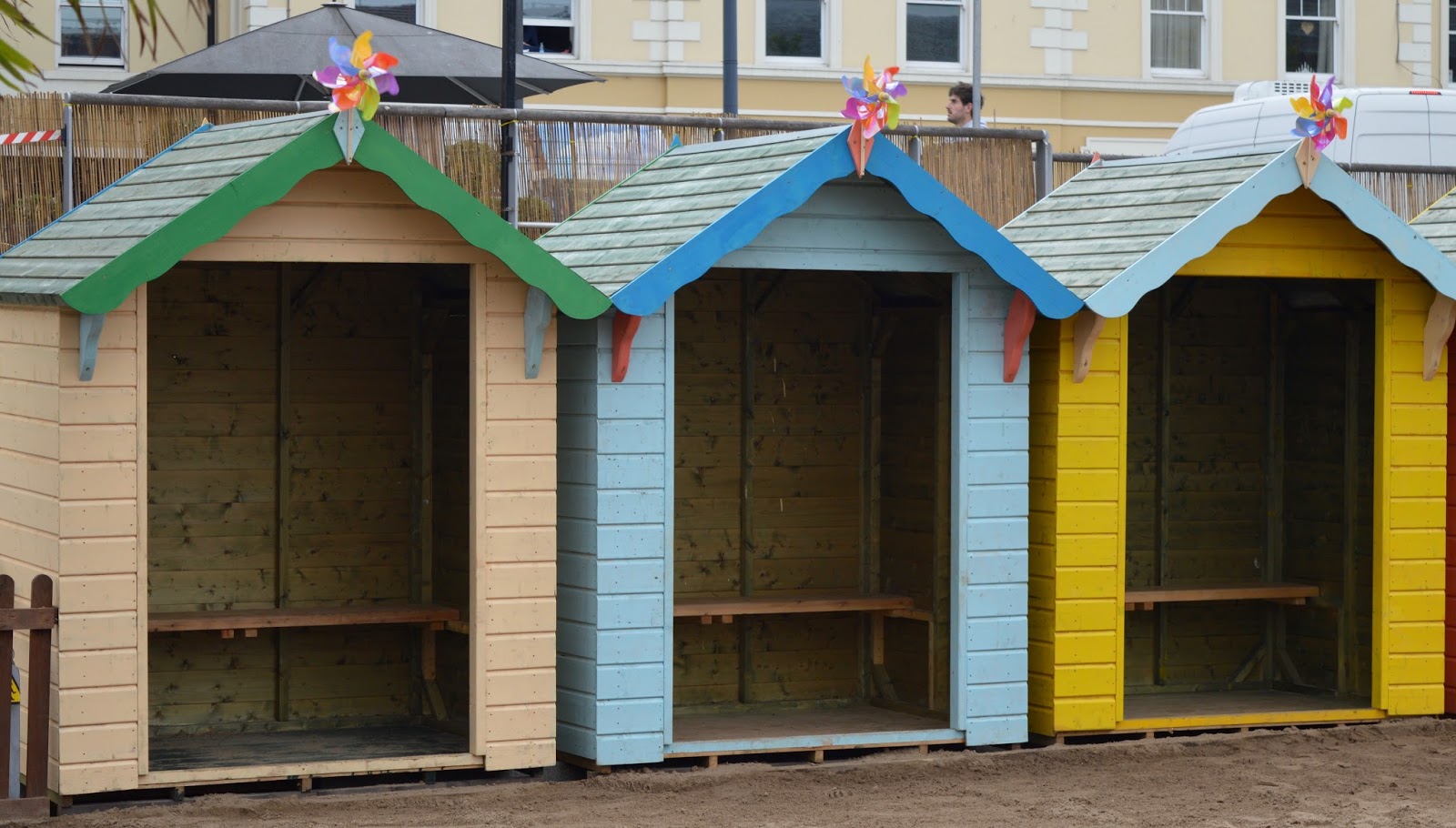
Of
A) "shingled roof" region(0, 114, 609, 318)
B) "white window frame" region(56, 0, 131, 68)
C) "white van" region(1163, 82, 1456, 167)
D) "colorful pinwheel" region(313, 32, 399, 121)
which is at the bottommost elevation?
"shingled roof" region(0, 114, 609, 318)

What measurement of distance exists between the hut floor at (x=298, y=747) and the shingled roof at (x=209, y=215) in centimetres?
200

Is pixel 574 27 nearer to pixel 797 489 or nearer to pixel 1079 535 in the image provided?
pixel 797 489

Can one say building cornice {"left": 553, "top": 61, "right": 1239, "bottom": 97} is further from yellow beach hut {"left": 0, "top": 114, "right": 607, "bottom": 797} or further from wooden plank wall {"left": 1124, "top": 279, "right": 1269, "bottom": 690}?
yellow beach hut {"left": 0, "top": 114, "right": 607, "bottom": 797}

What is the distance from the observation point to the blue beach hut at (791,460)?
8.75 meters

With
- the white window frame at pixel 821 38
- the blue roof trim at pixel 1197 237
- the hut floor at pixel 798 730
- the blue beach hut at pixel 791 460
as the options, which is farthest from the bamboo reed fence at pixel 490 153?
the white window frame at pixel 821 38

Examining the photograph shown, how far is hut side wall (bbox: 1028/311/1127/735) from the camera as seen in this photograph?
31.2ft

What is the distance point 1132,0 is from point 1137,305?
47.0 feet

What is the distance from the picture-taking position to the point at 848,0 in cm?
2391

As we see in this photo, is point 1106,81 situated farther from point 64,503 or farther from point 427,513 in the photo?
point 64,503

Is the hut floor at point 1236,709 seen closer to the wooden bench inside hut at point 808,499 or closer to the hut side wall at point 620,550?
the wooden bench inside hut at point 808,499

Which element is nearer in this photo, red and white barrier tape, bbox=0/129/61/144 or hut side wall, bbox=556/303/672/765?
hut side wall, bbox=556/303/672/765

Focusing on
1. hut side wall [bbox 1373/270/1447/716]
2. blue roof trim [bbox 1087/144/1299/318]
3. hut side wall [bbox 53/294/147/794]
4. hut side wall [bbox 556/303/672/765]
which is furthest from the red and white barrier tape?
hut side wall [bbox 1373/270/1447/716]

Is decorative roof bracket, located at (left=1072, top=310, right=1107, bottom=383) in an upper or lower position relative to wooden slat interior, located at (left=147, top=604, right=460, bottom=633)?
upper

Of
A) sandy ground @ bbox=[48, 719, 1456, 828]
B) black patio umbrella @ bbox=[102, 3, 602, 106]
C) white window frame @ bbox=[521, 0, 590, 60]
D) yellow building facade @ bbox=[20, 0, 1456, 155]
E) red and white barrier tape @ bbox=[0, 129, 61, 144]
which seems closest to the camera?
sandy ground @ bbox=[48, 719, 1456, 828]
